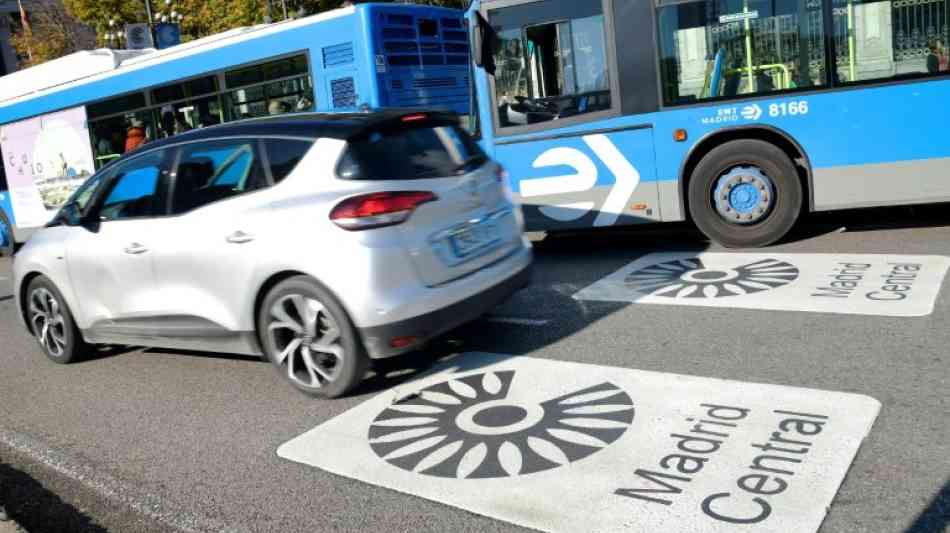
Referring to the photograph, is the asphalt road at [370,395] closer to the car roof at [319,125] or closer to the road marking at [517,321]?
the road marking at [517,321]

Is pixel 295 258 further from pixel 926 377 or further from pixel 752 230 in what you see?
pixel 752 230

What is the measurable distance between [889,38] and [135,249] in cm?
626

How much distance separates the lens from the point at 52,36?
39156 millimetres

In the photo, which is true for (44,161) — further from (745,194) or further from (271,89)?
(745,194)

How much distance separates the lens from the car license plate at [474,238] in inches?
204

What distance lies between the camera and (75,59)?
1394 centimetres

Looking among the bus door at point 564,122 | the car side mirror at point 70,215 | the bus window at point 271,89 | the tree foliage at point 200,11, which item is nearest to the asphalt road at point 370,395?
the bus door at point 564,122

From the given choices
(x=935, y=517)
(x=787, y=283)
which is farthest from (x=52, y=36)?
(x=935, y=517)

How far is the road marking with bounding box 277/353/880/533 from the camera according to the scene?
133 inches

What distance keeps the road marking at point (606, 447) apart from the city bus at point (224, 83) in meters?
5.60

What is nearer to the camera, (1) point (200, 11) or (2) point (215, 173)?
(2) point (215, 173)

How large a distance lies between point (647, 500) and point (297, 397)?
256 centimetres

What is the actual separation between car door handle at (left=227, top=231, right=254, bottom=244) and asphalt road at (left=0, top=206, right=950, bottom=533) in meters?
0.97

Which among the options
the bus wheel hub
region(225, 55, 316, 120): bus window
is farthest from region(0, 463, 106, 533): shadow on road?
region(225, 55, 316, 120): bus window
